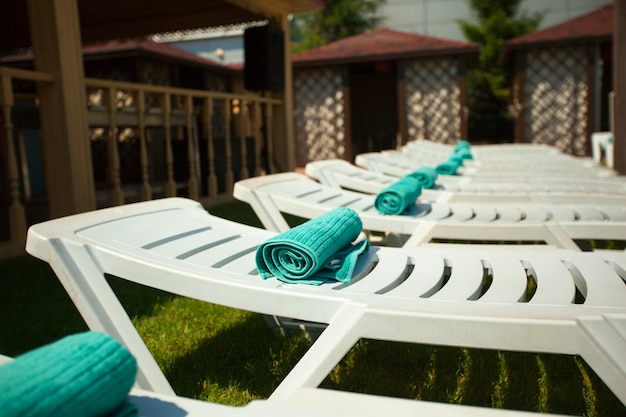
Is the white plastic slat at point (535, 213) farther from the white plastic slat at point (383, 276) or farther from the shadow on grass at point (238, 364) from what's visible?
the shadow on grass at point (238, 364)

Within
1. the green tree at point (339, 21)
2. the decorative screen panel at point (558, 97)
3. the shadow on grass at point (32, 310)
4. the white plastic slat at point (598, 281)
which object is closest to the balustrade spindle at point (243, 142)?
the shadow on grass at point (32, 310)

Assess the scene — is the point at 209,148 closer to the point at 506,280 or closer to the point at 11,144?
the point at 11,144

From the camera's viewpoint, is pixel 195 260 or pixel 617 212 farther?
pixel 617 212

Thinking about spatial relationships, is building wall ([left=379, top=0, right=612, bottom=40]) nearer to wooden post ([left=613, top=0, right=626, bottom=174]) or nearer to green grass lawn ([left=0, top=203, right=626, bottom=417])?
wooden post ([left=613, top=0, right=626, bottom=174])

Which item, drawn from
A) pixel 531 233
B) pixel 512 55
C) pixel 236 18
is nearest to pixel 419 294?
pixel 531 233

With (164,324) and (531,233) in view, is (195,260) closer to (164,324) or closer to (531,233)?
(164,324)

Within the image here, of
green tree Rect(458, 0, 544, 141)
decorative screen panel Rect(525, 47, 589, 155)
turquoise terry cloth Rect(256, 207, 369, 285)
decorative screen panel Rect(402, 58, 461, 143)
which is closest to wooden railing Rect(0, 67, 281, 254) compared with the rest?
turquoise terry cloth Rect(256, 207, 369, 285)

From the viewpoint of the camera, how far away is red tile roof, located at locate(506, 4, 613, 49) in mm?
10359

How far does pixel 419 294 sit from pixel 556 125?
11.1 metres

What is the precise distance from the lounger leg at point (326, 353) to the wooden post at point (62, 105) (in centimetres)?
306

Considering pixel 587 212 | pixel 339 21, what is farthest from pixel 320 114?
pixel 339 21

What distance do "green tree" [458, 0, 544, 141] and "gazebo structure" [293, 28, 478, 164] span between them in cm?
698

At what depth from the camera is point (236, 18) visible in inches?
279

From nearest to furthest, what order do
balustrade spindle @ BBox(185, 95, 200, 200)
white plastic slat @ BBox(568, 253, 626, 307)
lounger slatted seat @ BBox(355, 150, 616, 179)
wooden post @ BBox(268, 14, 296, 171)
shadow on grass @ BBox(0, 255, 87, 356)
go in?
white plastic slat @ BBox(568, 253, 626, 307)
shadow on grass @ BBox(0, 255, 87, 356)
lounger slatted seat @ BBox(355, 150, 616, 179)
balustrade spindle @ BBox(185, 95, 200, 200)
wooden post @ BBox(268, 14, 296, 171)
